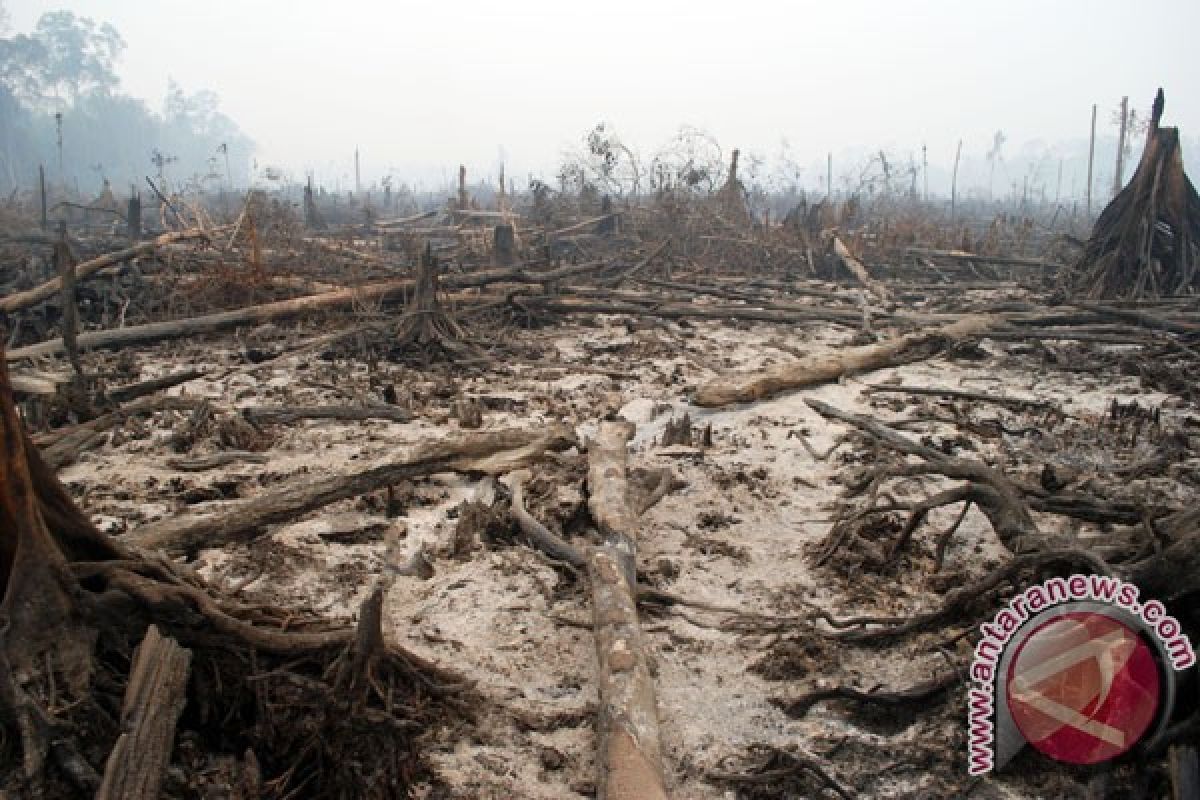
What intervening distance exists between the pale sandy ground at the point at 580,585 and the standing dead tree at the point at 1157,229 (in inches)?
196

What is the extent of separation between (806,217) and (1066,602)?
1704 centimetres

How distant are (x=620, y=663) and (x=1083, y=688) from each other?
1.46 meters

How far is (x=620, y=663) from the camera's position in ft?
9.25

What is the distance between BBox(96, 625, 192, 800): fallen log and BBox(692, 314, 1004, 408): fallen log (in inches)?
194

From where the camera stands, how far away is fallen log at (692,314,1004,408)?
656cm

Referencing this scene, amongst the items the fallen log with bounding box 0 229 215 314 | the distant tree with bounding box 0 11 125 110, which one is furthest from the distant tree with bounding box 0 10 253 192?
the fallen log with bounding box 0 229 215 314

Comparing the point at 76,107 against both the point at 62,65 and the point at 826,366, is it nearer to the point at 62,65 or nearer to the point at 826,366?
the point at 62,65

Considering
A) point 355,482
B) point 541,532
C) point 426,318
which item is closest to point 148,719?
point 541,532

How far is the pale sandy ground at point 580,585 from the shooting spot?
2641 mm

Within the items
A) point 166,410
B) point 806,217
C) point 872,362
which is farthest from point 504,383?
point 806,217

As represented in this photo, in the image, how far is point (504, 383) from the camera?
742 cm

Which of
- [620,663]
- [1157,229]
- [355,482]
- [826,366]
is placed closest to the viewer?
[620,663]

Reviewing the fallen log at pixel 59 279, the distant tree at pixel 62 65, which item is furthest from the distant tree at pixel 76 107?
the fallen log at pixel 59 279

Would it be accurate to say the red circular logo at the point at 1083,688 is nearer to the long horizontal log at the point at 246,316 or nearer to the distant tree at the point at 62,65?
the long horizontal log at the point at 246,316
